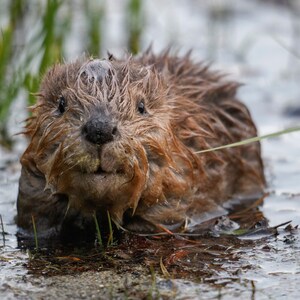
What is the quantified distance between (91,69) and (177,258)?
104cm

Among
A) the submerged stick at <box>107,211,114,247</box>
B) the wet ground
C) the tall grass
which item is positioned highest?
the tall grass

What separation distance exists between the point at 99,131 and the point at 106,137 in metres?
0.04

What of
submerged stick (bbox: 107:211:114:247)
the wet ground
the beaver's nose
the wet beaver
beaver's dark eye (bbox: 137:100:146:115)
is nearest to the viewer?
the wet ground

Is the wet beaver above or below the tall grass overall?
below

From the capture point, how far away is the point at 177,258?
14.8ft

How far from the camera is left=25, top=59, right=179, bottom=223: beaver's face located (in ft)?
14.1

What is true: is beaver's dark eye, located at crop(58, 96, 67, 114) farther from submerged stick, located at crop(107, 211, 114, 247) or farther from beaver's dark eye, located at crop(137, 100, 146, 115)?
submerged stick, located at crop(107, 211, 114, 247)

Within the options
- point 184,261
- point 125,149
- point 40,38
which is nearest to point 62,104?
point 125,149

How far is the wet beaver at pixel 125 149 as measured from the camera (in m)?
4.37

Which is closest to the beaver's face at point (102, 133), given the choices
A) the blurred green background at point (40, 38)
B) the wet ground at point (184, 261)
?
the wet ground at point (184, 261)

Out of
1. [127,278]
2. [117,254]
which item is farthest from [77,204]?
[127,278]

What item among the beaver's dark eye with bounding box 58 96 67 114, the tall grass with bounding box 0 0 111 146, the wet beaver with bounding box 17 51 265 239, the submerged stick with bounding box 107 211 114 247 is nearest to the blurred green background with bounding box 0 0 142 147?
the tall grass with bounding box 0 0 111 146

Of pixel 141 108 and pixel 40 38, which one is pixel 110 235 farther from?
pixel 40 38

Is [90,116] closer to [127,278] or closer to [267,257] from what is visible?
[127,278]
